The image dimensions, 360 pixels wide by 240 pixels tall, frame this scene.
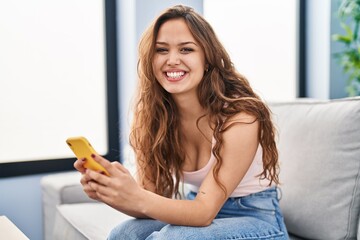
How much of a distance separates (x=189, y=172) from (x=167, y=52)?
35 cm

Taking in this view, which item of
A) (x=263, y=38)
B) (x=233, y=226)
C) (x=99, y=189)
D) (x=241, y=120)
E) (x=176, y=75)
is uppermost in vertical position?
(x=263, y=38)

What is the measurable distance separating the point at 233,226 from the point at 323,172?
0.39 m

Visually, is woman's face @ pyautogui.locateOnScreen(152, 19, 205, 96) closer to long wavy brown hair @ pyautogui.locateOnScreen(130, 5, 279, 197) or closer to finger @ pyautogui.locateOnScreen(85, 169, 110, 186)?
long wavy brown hair @ pyautogui.locateOnScreen(130, 5, 279, 197)

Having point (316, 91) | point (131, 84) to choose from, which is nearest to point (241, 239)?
point (131, 84)

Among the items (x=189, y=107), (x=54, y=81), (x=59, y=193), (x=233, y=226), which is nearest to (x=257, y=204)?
(x=233, y=226)

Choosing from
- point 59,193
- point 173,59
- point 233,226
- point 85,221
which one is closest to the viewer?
point 233,226

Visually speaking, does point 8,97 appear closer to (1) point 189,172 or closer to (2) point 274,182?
(1) point 189,172

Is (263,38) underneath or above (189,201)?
above

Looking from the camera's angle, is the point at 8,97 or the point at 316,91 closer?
the point at 8,97

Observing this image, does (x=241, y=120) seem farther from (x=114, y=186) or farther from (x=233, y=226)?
(x=114, y=186)

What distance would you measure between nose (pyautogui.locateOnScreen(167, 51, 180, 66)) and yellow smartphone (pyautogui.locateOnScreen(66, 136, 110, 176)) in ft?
1.22

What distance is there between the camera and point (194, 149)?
4.84 feet

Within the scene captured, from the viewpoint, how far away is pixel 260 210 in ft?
4.46

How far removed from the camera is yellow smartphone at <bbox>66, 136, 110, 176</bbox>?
108 centimetres
